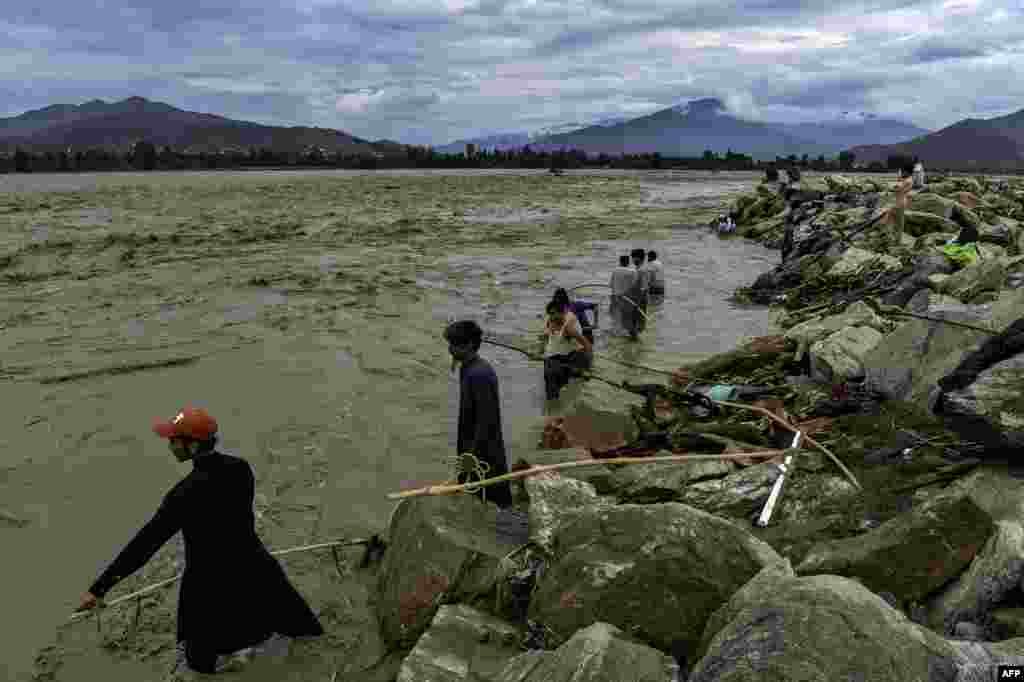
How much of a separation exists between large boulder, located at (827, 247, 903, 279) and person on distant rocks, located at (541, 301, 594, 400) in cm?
666

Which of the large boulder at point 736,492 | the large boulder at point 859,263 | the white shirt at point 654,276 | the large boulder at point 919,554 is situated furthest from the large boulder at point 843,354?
the white shirt at point 654,276

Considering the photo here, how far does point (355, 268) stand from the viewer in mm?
18516

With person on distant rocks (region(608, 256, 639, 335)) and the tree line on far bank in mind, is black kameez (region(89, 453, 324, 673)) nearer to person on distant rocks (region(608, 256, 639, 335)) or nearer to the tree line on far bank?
person on distant rocks (region(608, 256, 639, 335))

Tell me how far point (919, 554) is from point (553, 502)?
211 cm

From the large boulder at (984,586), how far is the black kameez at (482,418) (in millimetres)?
2691

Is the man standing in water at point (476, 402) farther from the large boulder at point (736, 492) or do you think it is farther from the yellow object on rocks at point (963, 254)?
the yellow object on rocks at point (963, 254)

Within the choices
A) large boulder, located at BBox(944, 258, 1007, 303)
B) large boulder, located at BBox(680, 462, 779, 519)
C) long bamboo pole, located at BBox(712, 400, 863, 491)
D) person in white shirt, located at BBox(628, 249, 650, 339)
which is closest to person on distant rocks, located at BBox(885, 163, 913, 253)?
large boulder, located at BBox(944, 258, 1007, 303)

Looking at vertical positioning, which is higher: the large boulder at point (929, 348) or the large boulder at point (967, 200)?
the large boulder at point (967, 200)

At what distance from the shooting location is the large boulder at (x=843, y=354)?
6.96 metres

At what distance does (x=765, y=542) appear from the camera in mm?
3951

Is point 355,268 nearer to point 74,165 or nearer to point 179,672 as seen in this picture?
point 179,672

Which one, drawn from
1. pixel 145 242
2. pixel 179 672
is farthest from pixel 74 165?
pixel 179 672

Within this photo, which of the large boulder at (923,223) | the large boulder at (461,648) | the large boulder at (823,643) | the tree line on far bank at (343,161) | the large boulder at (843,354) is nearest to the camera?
the large boulder at (823,643)

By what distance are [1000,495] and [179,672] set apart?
4715mm
